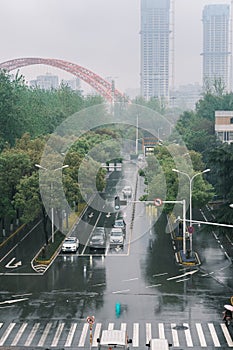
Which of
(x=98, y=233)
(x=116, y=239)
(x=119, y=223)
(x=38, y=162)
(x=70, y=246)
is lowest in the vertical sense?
(x=70, y=246)

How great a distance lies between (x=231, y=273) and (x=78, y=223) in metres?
16.4

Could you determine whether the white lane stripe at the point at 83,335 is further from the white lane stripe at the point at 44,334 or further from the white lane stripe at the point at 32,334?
the white lane stripe at the point at 32,334

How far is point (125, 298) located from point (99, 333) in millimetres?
4784

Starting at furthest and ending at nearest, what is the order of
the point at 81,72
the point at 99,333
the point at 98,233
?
the point at 81,72 → the point at 98,233 → the point at 99,333

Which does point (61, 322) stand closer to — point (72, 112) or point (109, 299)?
point (109, 299)

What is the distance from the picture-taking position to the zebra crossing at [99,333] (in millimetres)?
21922

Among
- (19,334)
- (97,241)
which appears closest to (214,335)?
(19,334)

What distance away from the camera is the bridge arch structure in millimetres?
127938

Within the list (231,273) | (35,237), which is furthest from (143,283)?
(35,237)

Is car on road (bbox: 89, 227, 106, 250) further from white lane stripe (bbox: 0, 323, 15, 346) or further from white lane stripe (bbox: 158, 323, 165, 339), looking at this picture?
white lane stripe (bbox: 158, 323, 165, 339)

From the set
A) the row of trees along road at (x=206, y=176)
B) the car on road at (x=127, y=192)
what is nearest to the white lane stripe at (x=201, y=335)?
the row of trees along road at (x=206, y=176)

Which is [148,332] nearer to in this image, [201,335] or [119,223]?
[201,335]

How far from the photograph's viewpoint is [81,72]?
128000 mm

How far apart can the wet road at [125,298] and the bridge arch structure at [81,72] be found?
307 ft
